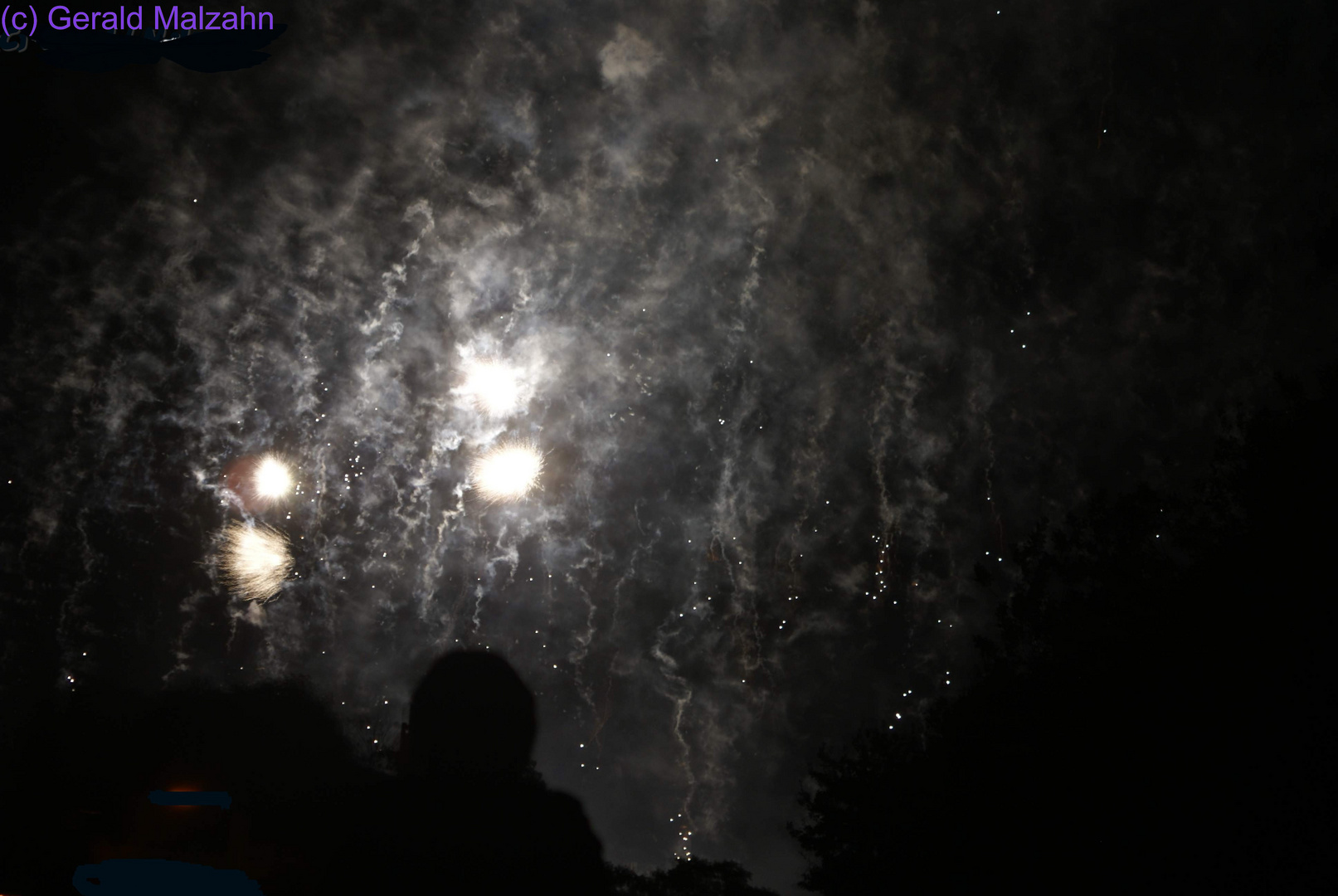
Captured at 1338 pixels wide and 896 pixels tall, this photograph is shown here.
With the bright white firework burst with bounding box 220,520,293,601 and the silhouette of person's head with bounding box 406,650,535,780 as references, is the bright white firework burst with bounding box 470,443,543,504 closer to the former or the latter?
the silhouette of person's head with bounding box 406,650,535,780

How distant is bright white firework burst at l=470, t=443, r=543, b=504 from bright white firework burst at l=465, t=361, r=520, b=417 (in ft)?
2.19

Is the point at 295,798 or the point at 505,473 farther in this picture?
the point at 505,473

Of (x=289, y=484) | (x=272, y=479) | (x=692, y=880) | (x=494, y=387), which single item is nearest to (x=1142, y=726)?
(x=692, y=880)

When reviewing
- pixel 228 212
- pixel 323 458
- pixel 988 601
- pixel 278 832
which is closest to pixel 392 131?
pixel 228 212

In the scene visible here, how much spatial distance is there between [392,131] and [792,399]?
809cm

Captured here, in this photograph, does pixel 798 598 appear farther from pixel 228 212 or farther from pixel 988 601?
pixel 228 212

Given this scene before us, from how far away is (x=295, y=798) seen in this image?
10570 millimetres

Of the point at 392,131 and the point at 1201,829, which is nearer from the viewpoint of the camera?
the point at 1201,829

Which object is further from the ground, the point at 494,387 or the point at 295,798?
the point at 494,387

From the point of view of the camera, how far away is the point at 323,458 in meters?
10.6

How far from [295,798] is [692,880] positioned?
683 centimetres

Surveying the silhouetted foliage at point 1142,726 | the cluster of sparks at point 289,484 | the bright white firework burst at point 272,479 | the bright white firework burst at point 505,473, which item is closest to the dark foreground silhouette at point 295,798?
the cluster of sparks at point 289,484

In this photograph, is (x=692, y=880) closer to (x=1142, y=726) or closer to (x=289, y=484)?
(x=1142, y=726)

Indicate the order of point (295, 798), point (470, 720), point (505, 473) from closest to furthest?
point (295, 798) < point (505, 473) < point (470, 720)
